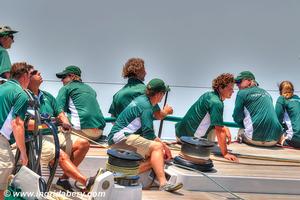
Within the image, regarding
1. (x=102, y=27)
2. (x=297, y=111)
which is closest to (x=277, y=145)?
(x=297, y=111)

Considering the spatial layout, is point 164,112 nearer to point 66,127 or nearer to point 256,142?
point 66,127

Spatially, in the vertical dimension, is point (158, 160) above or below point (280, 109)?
below

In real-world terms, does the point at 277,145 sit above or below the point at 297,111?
below

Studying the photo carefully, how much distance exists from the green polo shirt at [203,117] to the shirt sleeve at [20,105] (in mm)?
2051

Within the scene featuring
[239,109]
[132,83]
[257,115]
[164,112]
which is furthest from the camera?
[239,109]

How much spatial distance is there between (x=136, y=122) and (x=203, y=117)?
1059 millimetres

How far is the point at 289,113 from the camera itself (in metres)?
6.39

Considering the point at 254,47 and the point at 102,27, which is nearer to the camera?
the point at 102,27

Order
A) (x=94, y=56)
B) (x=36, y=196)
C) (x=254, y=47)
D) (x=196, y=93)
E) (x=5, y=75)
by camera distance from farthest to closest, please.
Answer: (x=254, y=47) → (x=196, y=93) → (x=94, y=56) → (x=5, y=75) → (x=36, y=196)

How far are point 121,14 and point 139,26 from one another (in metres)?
0.37

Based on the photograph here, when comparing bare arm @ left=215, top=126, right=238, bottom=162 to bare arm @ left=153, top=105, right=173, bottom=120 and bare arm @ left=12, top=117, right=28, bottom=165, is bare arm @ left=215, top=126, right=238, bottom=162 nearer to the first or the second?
bare arm @ left=153, top=105, right=173, bottom=120

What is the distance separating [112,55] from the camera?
8.20m

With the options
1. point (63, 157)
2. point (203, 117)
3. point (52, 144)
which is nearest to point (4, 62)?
point (52, 144)

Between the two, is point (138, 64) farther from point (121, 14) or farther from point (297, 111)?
point (121, 14)
